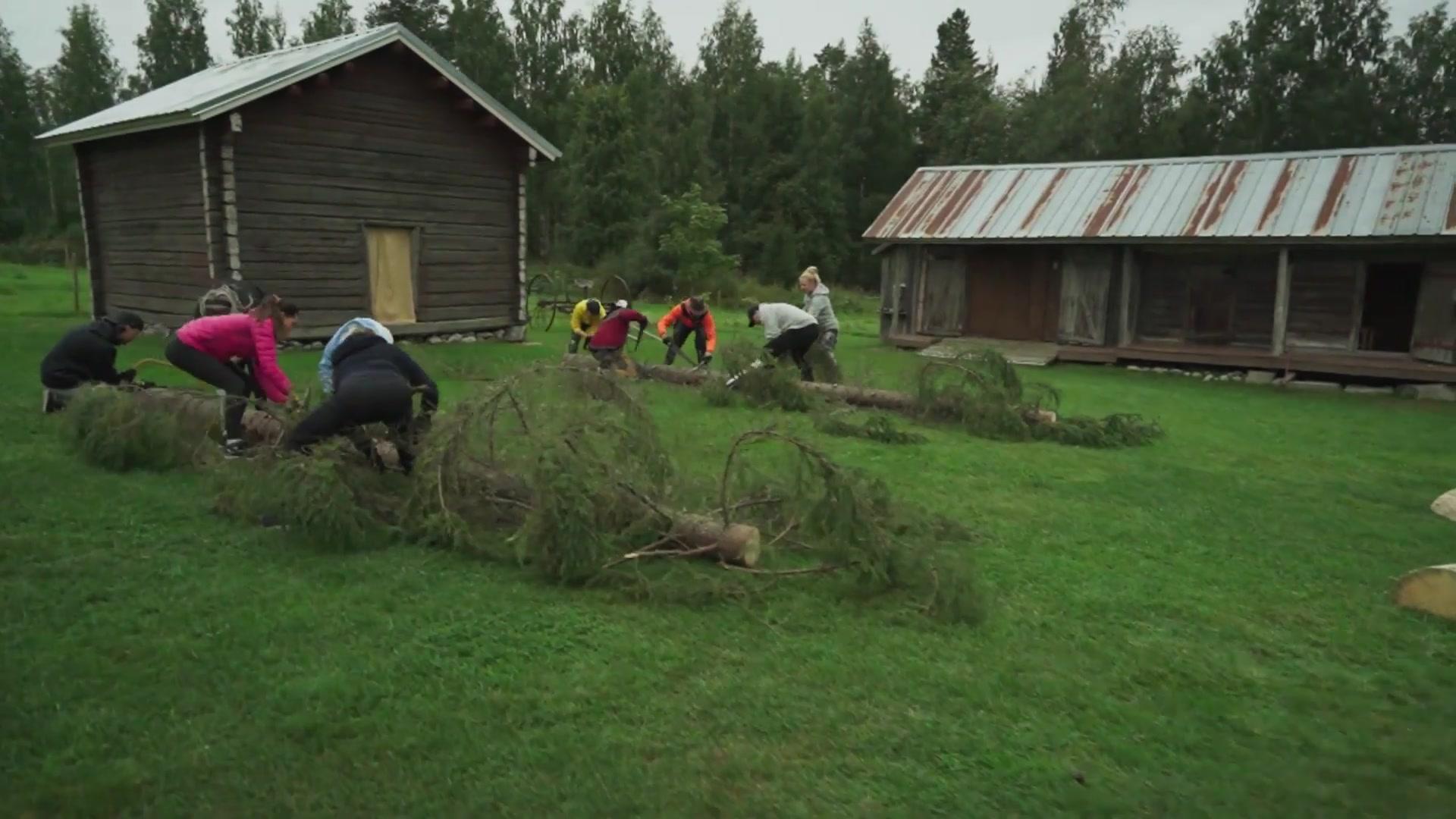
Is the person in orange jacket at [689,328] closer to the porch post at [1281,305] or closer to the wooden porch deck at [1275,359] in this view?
the wooden porch deck at [1275,359]

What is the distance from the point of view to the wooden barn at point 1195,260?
16.8 meters

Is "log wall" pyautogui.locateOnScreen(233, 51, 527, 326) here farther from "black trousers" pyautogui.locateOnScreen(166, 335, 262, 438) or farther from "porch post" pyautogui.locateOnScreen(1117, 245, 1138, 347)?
"porch post" pyautogui.locateOnScreen(1117, 245, 1138, 347)

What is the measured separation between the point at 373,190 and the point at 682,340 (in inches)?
252

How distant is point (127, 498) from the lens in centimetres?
636

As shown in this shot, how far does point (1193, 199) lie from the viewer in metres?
19.2

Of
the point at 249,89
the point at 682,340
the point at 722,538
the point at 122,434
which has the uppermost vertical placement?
the point at 249,89

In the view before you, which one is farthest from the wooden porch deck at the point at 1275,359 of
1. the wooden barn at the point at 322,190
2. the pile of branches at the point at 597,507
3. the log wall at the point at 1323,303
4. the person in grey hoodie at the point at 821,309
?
the pile of branches at the point at 597,507

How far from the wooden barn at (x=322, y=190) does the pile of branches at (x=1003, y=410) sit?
996cm

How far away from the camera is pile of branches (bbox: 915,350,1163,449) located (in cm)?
1027

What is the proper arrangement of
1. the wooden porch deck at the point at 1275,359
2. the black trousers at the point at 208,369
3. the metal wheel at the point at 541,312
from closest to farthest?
the black trousers at the point at 208,369
the wooden porch deck at the point at 1275,359
the metal wheel at the point at 541,312

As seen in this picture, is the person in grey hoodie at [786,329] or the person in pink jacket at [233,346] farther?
the person in grey hoodie at [786,329]

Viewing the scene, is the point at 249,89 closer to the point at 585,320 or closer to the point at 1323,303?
the point at 585,320

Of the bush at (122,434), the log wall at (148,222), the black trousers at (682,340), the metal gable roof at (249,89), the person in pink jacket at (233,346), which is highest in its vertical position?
the metal gable roof at (249,89)

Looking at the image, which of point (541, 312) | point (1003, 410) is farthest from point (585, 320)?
point (541, 312)
